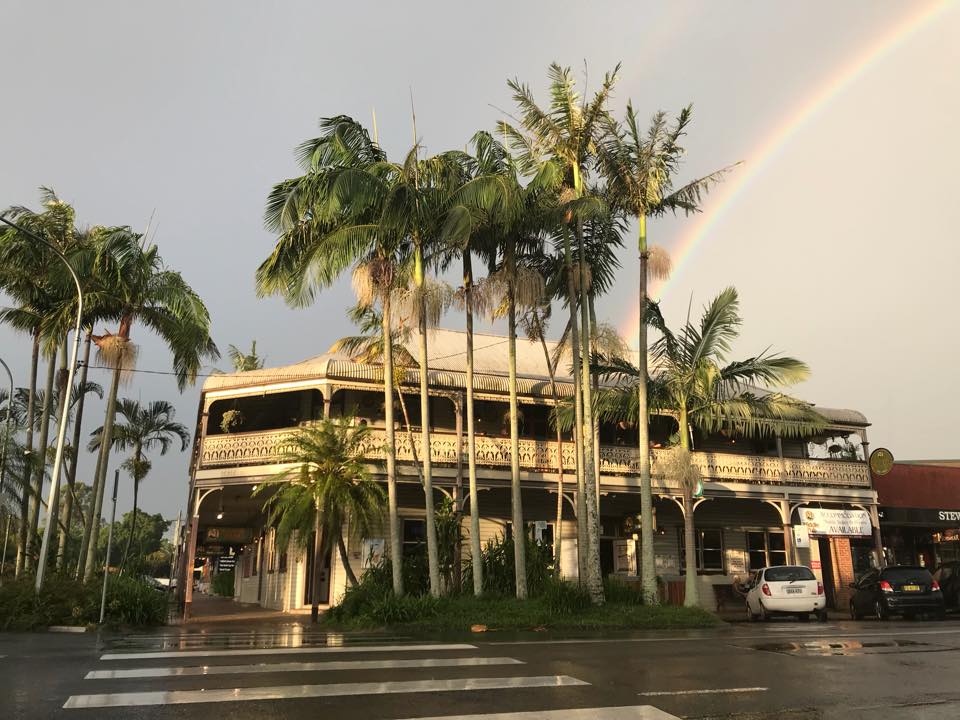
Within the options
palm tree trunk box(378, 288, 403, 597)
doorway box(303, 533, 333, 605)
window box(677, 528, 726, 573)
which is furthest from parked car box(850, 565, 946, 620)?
doorway box(303, 533, 333, 605)

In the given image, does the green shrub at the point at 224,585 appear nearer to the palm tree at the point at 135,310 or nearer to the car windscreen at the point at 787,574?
the palm tree at the point at 135,310

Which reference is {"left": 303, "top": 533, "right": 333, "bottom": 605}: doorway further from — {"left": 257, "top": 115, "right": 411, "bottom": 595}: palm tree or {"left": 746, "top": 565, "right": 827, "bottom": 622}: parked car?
{"left": 746, "top": 565, "right": 827, "bottom": 622}: parked car

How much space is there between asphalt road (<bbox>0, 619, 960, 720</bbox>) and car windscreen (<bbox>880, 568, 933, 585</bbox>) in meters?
6.78

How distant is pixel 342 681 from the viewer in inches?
286

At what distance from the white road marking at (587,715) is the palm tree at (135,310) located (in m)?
15.5

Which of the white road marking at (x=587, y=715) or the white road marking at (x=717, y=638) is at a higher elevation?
the white road marking at (x=587, y=715)

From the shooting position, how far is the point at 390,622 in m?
14.3

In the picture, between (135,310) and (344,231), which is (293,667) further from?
(135,310)

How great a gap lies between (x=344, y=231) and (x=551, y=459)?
869 centimetres

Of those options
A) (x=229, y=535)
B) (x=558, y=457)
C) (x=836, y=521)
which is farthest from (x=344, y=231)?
(x=229, y=535)

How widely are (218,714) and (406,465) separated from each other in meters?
14.3

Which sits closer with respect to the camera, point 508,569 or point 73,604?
point 73,604

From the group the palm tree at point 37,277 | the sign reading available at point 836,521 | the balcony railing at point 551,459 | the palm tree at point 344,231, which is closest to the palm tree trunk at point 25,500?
the palm tree at point 37,277

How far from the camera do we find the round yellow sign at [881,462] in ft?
82.3
